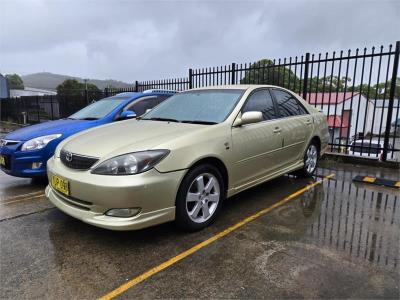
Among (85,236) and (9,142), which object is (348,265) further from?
→ (9,142)

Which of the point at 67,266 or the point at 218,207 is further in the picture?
the point at 218,207

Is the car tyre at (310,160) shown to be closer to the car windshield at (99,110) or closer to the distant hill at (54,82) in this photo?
the car windshield at (99,110)

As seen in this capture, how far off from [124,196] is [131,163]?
0.30 meters

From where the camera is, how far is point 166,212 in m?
2.79

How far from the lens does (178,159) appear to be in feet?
9.21

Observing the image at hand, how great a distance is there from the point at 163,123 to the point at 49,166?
135cm

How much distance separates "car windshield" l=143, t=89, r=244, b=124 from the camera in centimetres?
355

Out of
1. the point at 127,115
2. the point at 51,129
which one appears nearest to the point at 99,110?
the point at 127,115

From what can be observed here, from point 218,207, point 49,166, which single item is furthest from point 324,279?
point 49,166

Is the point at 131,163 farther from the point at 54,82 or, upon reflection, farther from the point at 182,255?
the point at 54,82

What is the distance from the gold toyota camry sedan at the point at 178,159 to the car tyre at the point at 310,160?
0.63m

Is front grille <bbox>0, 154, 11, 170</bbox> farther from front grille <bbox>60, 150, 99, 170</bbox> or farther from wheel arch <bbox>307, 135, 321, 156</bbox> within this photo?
wheel arch <bbox>307, 135, 321, 156</bbox>

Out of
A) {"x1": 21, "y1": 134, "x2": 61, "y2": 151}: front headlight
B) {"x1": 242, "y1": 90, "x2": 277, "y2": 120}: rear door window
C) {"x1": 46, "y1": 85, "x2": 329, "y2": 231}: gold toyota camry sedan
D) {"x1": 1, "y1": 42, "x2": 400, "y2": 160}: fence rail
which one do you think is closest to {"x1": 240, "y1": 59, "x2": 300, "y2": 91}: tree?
{"x1": 1, "y1": 42, "x2": 400, "y2": 160}: fence rail

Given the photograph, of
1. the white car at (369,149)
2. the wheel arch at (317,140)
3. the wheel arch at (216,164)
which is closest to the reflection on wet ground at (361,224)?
the wheel arch at (317,140)
